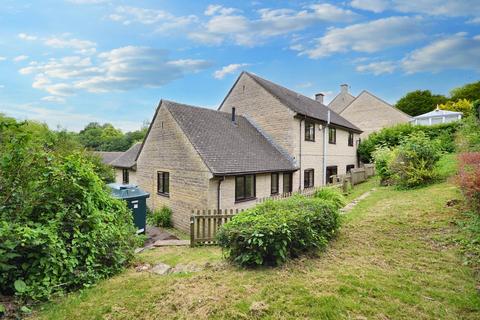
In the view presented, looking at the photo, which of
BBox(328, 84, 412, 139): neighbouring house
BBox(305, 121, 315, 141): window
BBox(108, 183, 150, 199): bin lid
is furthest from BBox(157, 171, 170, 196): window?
BBox(328, 84, 412, 139): neighbouring house

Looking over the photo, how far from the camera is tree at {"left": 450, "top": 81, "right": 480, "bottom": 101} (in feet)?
135

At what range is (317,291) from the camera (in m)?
3.44

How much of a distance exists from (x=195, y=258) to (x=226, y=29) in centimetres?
1190

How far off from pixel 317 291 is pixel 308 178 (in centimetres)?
1488

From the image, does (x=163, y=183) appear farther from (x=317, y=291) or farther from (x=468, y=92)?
(x=468, y=92)

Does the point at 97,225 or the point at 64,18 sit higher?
the point at 64,18

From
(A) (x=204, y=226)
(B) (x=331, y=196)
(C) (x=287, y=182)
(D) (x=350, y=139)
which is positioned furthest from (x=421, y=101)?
(A) (x=204, y=226)

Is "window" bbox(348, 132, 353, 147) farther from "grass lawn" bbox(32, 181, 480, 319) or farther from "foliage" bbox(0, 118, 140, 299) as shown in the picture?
"foliage" bbox(0, 118, 140, 299)

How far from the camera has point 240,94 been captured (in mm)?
19078

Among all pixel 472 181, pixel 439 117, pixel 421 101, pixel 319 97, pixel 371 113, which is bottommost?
pixel 472 181

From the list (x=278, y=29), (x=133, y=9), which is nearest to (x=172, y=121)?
(x=133, y=9)

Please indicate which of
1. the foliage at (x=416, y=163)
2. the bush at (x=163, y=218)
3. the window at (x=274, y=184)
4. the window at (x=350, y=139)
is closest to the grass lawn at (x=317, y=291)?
the foliage at (x=416, y=163)

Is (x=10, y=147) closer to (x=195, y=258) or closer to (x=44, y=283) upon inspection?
(x=44, y=283)

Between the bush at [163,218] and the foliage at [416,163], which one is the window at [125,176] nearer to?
the bush at [163,218]
